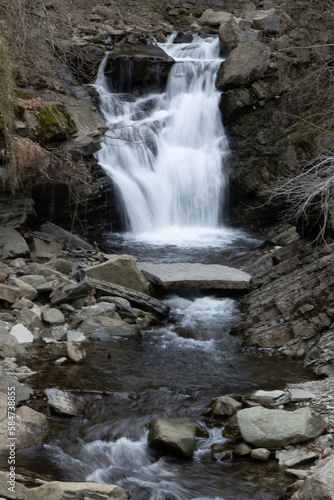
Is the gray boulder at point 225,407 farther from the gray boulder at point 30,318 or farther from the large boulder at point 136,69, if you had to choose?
the large boulder at point 136,69

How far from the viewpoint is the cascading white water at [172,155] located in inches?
439

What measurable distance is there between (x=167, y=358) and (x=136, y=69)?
9.62 meters

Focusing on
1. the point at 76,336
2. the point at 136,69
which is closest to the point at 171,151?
the point at 136,69

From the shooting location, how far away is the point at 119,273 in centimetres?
755

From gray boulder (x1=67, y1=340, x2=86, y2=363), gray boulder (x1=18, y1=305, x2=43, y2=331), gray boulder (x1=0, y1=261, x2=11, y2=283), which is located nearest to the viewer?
gray boulder (x1=67, y1=340, x2=86, y2=363)

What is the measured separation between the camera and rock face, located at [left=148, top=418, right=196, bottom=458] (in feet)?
12.9

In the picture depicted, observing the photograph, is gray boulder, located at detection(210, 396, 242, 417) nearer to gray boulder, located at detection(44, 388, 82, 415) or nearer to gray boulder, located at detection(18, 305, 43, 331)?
gray boulder, located at detection(44, 388, 82, 415)

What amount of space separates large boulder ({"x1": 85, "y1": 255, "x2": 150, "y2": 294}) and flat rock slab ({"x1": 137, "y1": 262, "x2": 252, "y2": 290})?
34 centimetres

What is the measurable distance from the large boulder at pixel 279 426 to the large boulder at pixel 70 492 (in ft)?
4.01

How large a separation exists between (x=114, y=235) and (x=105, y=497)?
776cm

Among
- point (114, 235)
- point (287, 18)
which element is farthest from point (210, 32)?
point (114, 235)

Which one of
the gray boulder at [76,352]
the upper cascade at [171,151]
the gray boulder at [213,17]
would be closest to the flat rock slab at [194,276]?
the gray boulder at [76,352]

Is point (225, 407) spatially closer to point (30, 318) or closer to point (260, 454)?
point (260, 454)

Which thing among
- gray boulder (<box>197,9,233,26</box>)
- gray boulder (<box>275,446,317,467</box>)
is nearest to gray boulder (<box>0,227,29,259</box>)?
gray boulder (<box>275,446,317,467</box>)
